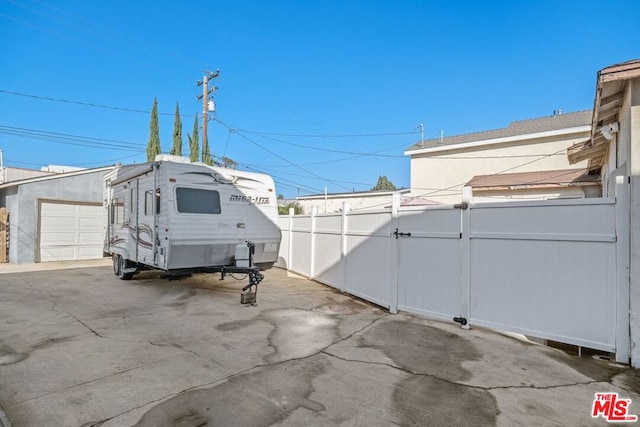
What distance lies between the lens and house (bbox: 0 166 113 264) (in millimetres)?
13852

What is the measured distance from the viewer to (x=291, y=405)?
318 cm

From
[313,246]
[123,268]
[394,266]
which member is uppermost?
[313,246]

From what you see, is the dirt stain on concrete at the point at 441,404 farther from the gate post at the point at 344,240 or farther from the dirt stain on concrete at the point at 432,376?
the gate post at the point at 344,240

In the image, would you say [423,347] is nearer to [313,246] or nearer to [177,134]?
[313,246]

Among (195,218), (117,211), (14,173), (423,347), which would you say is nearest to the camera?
(423,347)

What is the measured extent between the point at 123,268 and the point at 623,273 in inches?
418

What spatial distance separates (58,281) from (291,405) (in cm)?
953

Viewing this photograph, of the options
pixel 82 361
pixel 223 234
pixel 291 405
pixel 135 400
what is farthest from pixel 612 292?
pixel 223 234

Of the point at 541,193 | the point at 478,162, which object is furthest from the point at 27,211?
the point at 478,162

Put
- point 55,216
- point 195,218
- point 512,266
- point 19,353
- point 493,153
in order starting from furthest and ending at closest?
point 493,153
point 55,216
point 195,218
point 512,266
point 19,353

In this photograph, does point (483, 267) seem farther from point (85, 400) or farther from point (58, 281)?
point (58, 281)

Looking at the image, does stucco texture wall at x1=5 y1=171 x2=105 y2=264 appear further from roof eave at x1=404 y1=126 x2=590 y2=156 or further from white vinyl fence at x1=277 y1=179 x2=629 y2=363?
roof eave at x1=404 y1=126 x2=590 y2=156

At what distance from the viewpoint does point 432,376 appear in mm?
3846

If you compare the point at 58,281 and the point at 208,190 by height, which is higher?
the point at 208,190
